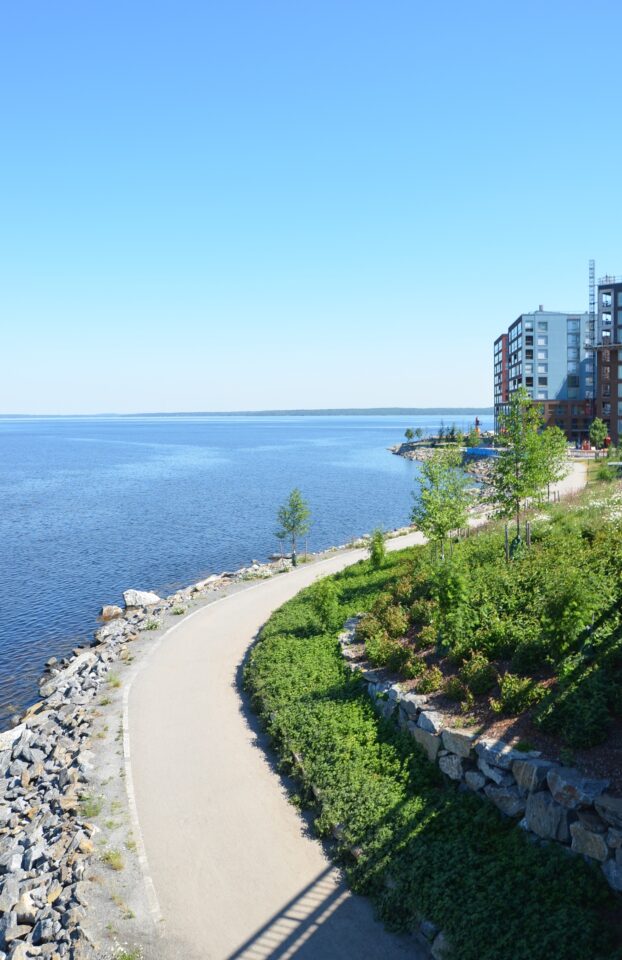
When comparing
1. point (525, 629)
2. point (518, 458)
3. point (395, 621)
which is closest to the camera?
point (525, 629)

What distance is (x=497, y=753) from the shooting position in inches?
497

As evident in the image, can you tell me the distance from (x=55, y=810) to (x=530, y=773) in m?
11.0

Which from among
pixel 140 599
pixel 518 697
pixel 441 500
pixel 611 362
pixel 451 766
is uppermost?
pixel 611 362

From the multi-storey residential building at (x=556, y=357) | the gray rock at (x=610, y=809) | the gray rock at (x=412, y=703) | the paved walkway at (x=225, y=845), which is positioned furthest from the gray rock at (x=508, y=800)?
the multi-storey residential building at (x=556, y=357)

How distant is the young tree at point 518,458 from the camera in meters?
25.6

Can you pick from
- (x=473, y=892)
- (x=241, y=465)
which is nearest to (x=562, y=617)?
(x=473, y=892)

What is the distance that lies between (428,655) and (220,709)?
21.8 feet

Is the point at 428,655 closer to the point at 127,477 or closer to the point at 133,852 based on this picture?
the point at 133,852

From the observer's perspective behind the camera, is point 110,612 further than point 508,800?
Yes

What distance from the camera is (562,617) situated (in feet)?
48.5

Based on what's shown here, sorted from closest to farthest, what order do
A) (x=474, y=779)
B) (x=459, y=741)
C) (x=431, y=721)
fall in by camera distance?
(x=474, y=779)
(x=459, y=741)
(x=431, y=721)

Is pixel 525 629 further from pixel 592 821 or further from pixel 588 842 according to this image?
pixel 588 842

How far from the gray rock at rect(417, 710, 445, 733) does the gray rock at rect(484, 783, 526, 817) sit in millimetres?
1992

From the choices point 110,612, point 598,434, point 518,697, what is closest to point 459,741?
point 518,697
